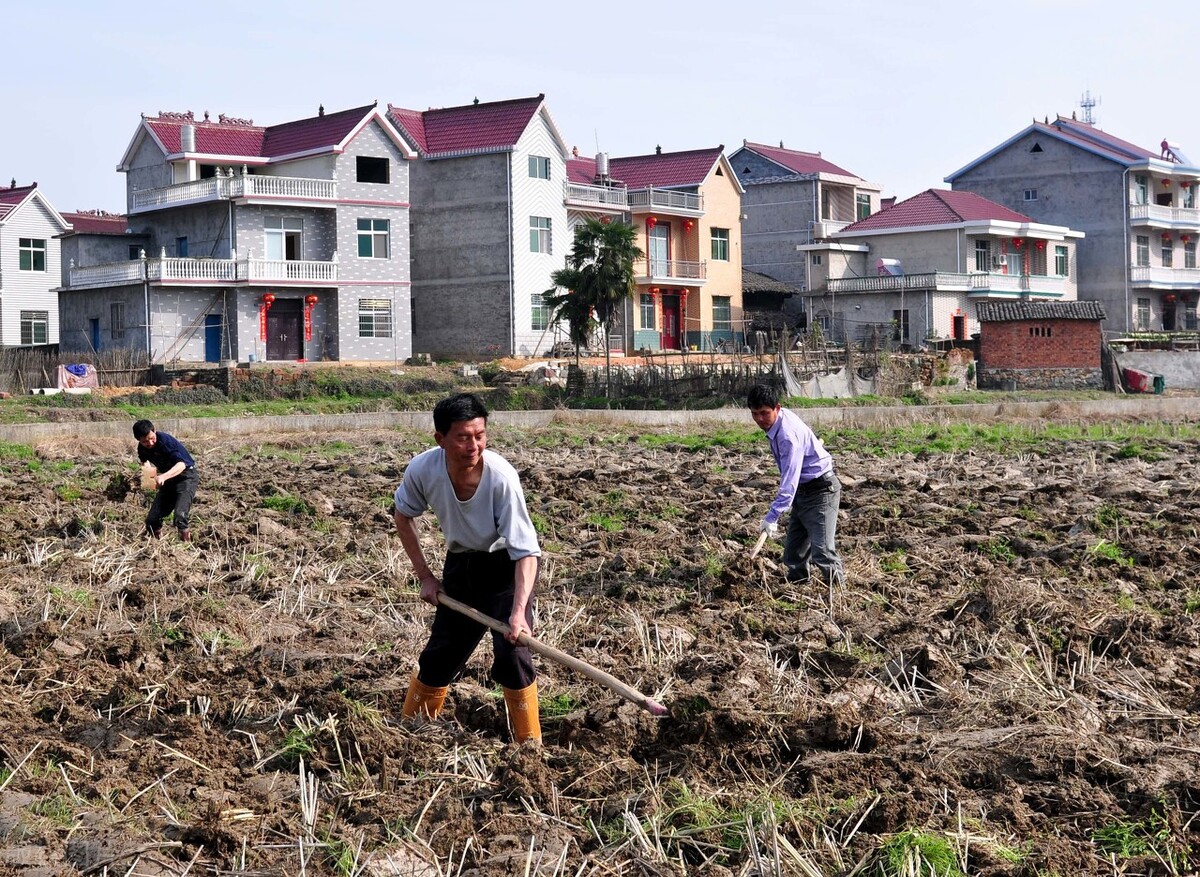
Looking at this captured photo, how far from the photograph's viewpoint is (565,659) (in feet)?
19.0

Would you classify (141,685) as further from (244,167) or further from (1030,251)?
(1030,251)

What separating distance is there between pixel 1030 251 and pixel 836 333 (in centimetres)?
915

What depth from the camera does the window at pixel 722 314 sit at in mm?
48750

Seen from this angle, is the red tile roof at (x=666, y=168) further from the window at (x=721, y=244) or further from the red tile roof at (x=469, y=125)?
the red tile roof at (x=469, y=125)

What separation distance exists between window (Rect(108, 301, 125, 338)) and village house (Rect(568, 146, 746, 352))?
13864mm

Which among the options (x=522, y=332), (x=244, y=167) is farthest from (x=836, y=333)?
(x=244, y=167)

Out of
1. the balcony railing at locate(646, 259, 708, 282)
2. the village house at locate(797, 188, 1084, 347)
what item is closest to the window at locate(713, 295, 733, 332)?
the balcony railing at locate(646, 259, 708, 282)

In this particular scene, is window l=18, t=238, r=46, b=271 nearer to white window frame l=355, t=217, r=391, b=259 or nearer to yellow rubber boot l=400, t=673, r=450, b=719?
white window frame l=355, t=217, r=391, b=259

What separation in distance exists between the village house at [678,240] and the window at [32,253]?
17004 mm

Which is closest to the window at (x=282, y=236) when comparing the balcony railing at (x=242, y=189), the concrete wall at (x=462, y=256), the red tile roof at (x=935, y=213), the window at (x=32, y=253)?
the balcony railing at (x=242, y=189)

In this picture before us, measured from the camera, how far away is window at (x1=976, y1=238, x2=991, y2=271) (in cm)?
4947

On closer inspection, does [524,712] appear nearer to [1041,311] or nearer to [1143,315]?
[1041,311]

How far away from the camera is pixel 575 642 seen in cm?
801

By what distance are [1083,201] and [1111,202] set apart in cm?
106
